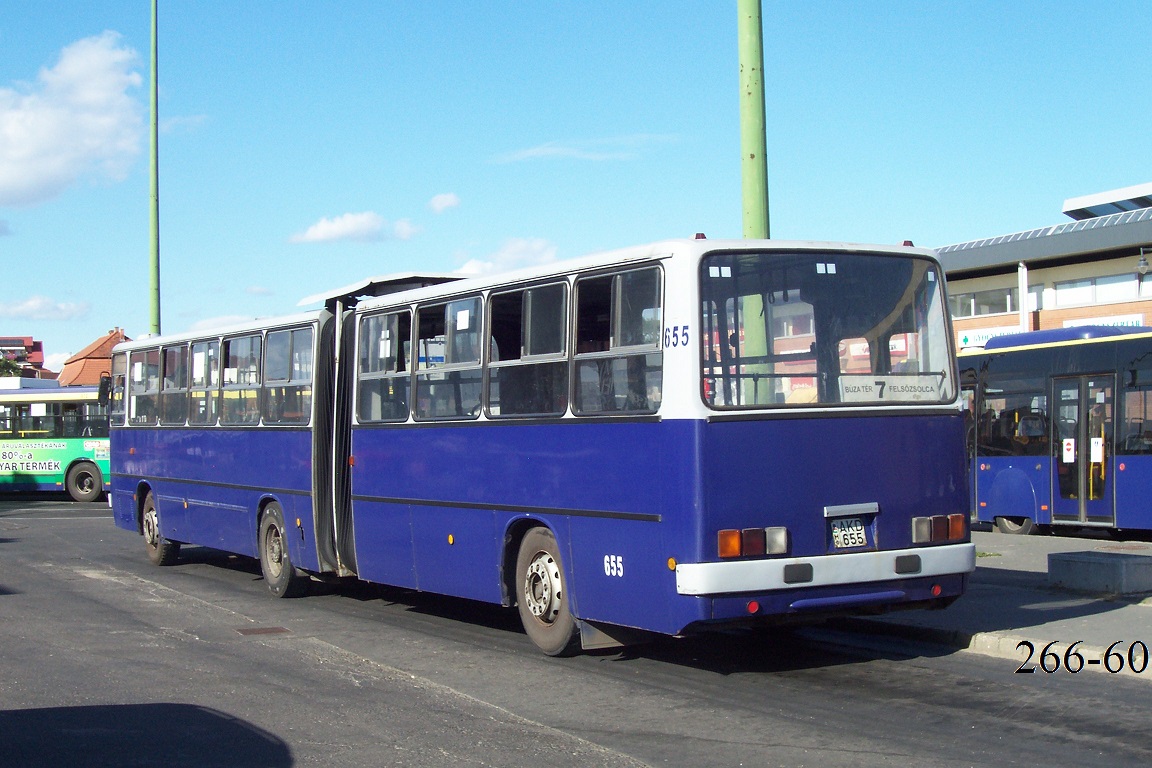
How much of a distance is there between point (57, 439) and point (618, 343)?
28.8 meters

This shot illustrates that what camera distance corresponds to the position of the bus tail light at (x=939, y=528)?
9.34m

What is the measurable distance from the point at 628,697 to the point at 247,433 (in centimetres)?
813

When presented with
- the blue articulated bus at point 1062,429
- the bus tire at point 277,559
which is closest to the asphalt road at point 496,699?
the bus tire at point 277,559

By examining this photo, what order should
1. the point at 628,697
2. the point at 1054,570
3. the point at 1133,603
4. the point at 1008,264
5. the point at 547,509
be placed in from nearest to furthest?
1. the point at 628,697
2. the point at 547,509
3. the point at 1133,603
4. the point at 1054,570
5. the point at 1008,264

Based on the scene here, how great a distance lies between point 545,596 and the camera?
33.7 feet

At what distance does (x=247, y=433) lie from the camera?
15461 mm

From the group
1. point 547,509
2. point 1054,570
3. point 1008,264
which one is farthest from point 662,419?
point 1008,264

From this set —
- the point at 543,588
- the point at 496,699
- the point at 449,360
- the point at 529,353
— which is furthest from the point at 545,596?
the point at 449,360

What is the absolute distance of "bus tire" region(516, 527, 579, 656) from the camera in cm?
1005

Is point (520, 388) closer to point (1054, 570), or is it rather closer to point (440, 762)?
point (440, 762)

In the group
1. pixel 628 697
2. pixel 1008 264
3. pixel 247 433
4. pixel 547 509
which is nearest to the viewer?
pixel 628 697

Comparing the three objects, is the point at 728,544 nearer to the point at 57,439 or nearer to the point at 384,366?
the point at 384,366

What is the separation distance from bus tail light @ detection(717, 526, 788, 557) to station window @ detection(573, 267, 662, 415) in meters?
1.03

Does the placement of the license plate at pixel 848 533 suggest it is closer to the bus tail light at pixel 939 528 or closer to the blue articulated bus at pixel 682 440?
the blue articulated bus at pixel 682 440
